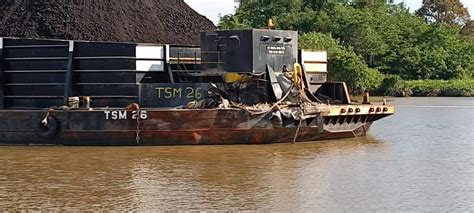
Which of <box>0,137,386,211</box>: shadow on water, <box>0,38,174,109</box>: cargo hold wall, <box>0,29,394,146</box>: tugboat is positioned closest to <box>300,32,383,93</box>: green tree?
<box>0,29,394,146</box>: tugboat

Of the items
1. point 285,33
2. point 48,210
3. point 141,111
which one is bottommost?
point 48,210

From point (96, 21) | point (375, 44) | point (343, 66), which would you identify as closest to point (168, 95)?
point (96, 21)

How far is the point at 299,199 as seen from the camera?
33.9 ft

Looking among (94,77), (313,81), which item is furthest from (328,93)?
(94,77)

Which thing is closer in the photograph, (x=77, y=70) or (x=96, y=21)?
(x=77, y=70)

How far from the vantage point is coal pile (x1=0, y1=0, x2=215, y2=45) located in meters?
22.1

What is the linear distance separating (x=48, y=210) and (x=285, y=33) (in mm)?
8942

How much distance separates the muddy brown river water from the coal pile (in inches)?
260

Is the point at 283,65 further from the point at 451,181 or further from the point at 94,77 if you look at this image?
the point at 451,181

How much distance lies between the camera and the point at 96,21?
896 inches

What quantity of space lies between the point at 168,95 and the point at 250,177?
5237 mm

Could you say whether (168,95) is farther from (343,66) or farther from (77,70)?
(343,66)

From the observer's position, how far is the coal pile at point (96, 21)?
22.1 meters

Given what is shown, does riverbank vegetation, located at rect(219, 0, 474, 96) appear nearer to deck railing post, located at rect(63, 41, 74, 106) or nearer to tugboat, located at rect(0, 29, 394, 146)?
tugboat, located at rect(0, 29, 394, 146)
